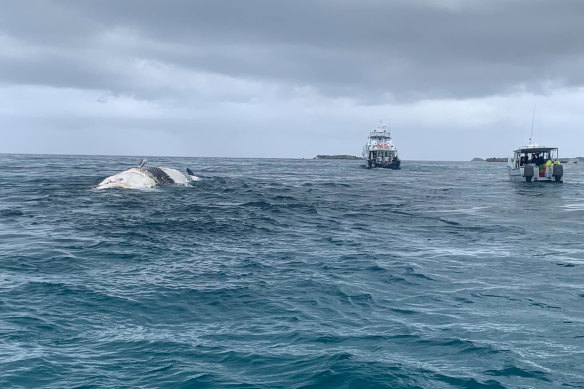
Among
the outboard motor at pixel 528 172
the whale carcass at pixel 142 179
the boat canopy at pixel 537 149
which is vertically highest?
the boat canopy at pixel 537 149

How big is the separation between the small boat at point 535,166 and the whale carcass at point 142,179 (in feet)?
108

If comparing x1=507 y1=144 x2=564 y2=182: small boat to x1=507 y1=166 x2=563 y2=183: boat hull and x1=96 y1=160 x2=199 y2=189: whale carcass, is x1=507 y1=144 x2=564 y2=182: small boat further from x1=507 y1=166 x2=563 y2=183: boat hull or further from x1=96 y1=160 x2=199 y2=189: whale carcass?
x1=96 y1=160 x2=199 y2=189: whale carcass

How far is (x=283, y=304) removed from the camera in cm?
1005

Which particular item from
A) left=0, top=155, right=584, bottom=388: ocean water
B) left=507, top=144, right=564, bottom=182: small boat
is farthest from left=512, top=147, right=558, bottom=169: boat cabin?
left=0, top=155, right=584, bottom=388: ocean water

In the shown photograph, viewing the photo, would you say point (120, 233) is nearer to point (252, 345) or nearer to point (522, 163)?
point (252, 345)

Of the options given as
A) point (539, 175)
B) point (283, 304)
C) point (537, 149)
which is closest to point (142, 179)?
point (283, 304)

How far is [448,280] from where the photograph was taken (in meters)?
12.1

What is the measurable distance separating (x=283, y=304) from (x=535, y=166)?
1814 inches

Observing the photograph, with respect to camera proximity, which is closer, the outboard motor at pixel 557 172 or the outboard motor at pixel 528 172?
the outboard motor at pixel 557 172

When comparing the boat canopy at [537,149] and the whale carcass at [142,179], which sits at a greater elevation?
the boat canopy at [537,149]

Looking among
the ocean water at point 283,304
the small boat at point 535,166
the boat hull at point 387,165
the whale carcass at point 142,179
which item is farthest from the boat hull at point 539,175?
the boat hull at point 387,165

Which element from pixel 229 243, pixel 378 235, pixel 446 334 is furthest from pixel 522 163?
pixel 446 334

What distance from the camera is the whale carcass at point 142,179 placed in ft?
98.6

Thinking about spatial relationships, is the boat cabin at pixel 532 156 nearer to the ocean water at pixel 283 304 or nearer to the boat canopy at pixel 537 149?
the boat canopy at pixel 537 149
